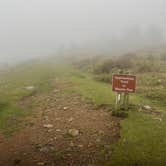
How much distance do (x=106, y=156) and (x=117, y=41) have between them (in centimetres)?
8031

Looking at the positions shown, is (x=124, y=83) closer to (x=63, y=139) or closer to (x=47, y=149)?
(x=63, y=139)

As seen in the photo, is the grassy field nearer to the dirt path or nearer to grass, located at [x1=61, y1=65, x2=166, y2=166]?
grass, located at [x1=61, y1=65, x2=166, y2=166]

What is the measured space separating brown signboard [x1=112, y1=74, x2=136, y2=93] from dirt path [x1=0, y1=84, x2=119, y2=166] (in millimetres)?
1267

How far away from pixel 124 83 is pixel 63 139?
3.20 meters

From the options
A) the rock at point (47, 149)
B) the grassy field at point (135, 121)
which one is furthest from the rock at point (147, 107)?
the rock at point (47, 149)

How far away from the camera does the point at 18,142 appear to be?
924cm

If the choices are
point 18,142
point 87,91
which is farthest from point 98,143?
point 87,91

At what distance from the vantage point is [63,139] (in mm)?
9281

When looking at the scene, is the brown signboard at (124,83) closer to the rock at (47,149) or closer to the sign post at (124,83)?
the sign post at (124,83)

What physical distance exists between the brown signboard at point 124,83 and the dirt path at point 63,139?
1.27m

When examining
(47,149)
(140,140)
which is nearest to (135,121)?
(140,140)

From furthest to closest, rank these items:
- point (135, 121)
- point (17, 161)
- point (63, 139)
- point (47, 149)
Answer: point (135, 121) < point (63, 139) < point (47, 149) < point (17, 161)

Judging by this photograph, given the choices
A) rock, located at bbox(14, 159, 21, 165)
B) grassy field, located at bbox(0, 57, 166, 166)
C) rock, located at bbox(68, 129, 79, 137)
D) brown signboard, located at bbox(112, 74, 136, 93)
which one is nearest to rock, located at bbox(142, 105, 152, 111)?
grassy field, located at bbox(0, 57, 166, 166)

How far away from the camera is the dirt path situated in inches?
317
